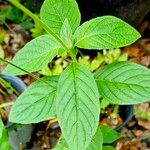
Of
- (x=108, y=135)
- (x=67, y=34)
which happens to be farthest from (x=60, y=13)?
(x=108, y=135)

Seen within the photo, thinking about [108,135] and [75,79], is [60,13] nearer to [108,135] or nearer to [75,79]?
[75,79]

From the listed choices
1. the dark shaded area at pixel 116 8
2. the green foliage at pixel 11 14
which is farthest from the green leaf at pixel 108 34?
→ the green foliage at pixel 11 14

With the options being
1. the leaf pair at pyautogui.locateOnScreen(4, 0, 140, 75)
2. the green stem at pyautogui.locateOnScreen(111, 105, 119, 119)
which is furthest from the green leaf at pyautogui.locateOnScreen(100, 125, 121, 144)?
the leaf pair at pyautogui.locateOnScreen(4, 0, 140, 75)

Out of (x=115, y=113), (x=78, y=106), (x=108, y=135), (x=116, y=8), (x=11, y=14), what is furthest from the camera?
(x=11, y=14)

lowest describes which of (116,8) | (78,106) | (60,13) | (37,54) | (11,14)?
(78,106)

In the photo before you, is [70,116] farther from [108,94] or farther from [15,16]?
[15,16]
